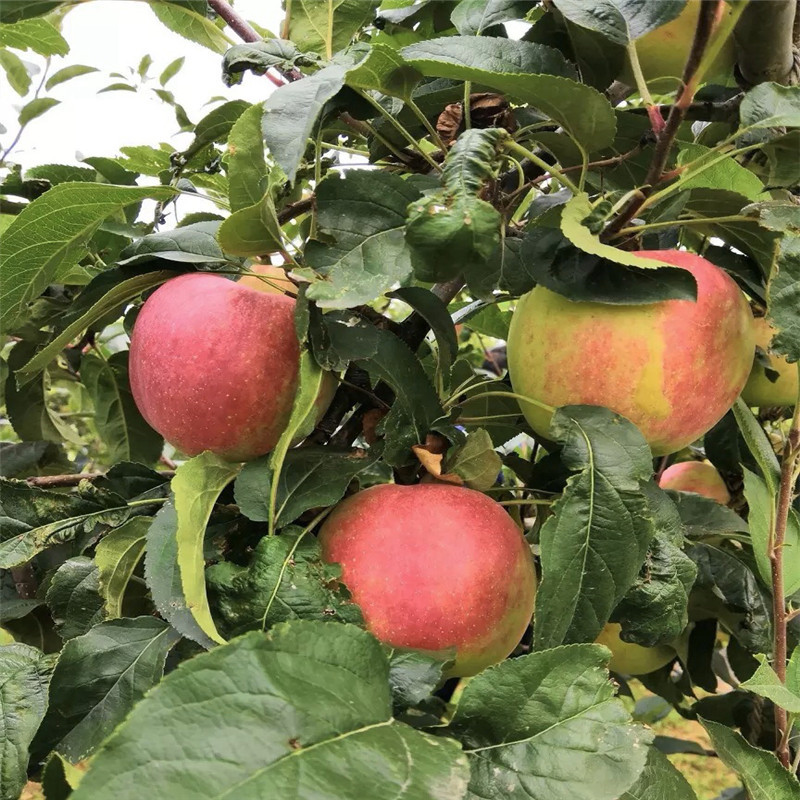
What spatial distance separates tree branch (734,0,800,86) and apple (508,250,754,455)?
17 cm

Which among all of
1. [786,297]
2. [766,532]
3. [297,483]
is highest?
[786,297]

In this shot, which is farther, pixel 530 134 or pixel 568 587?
pixel 530 134

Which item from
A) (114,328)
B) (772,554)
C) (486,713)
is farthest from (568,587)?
(114,328)

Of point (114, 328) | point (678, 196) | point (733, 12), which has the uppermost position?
point (733, 12)

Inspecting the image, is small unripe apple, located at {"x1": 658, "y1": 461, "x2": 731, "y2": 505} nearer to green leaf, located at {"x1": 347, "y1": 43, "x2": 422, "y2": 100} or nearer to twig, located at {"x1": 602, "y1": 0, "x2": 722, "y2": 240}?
twig, located at {"x1": 602, "y1": 0, "x2": 722, "y2": 240}

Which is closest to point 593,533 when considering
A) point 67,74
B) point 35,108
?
point 35,108

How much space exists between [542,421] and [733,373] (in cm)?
16

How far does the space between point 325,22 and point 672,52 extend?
32 cm

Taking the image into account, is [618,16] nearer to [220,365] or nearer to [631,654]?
[220,365]

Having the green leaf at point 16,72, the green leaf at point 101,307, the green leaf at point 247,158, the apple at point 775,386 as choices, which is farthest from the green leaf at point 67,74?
the apple at point 775,386

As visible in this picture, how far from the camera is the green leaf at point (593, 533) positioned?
0.48m

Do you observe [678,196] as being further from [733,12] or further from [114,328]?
[114,328]

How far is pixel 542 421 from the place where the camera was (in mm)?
604

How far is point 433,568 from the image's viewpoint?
1.71 feet
